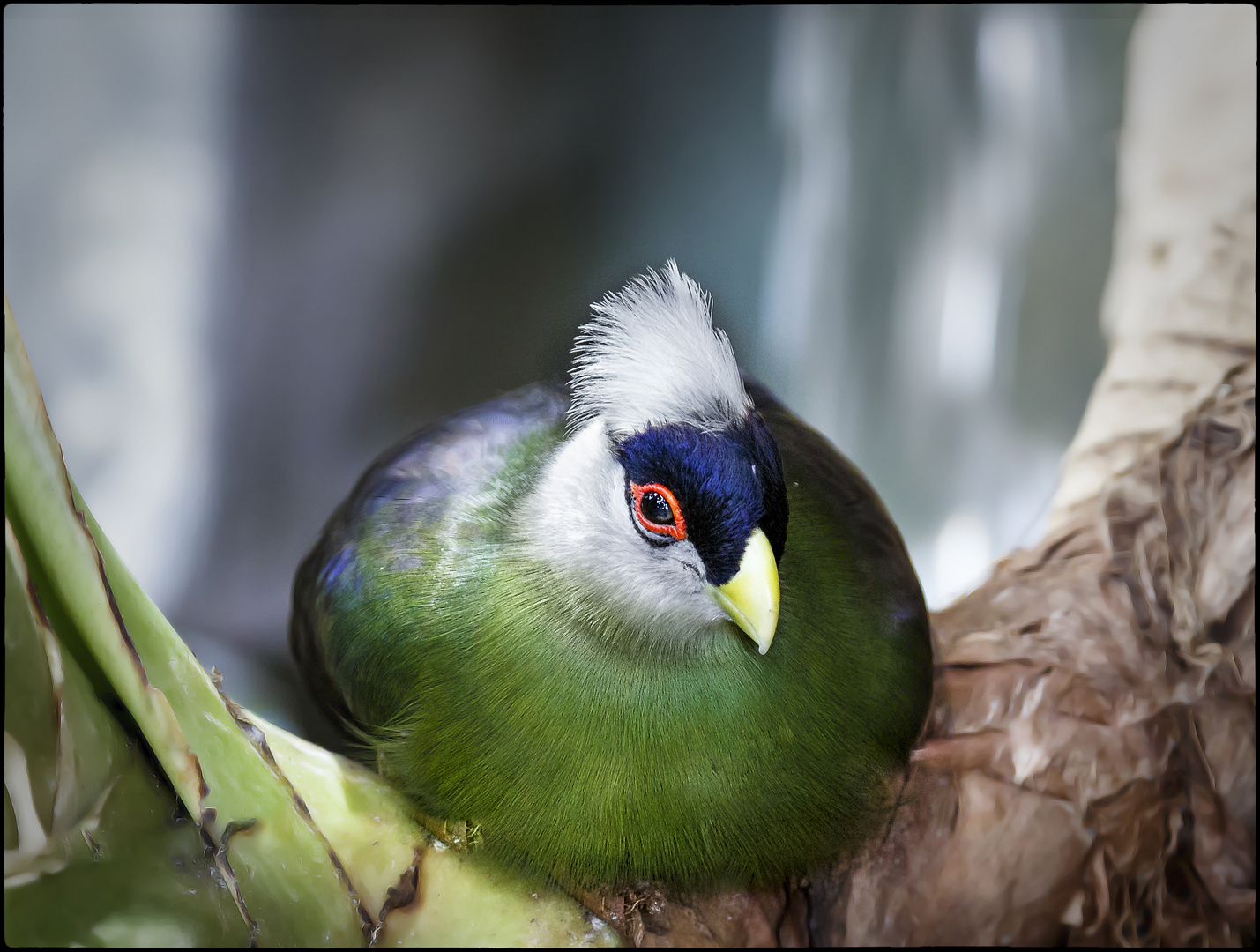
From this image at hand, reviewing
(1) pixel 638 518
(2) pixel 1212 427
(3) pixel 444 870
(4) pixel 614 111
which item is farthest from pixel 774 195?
(3) pixel 444 870

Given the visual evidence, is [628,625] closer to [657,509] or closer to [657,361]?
[657,509]

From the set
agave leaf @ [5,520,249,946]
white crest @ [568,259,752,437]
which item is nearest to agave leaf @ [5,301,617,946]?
agave leaf @ [5,520,249,946]

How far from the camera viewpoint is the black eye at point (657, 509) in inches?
26.9

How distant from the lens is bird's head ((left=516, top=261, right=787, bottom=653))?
2.13ft

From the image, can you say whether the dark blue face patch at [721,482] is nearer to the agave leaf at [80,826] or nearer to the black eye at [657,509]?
the black eye at [657,509]

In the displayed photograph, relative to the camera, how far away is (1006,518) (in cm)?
89

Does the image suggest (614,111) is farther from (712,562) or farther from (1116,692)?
(1116,692)

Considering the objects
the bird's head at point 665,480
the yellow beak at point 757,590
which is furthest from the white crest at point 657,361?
the yellow beak at point 757,590

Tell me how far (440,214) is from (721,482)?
1.19ft

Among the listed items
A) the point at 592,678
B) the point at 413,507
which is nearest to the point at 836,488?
the point at 592,678

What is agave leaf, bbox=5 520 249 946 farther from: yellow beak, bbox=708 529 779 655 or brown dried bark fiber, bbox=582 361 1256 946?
yellow beak, bbox=708 529 779 655

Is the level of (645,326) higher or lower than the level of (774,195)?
lower

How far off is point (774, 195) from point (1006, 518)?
1.43 feet

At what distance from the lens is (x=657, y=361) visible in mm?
694
